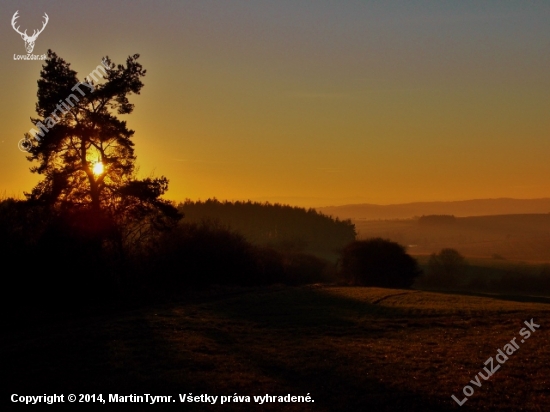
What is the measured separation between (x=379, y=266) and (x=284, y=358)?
198 ft

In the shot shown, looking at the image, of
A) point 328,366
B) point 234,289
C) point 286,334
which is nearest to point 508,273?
point 234,289

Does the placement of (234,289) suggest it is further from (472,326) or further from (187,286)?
(472,326)

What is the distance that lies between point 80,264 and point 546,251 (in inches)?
6752

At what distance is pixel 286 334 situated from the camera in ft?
84.8

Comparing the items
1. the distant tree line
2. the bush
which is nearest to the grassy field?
the distant tree line

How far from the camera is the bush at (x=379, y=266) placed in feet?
256

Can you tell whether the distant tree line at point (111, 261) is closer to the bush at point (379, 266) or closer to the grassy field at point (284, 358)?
the grassy field at point (284, 358)

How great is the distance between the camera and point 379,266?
258 ft

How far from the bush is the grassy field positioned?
1754 inches

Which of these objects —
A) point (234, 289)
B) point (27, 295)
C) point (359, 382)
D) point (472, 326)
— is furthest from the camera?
point (234, 289)

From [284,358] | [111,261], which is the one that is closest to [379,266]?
[111,261]

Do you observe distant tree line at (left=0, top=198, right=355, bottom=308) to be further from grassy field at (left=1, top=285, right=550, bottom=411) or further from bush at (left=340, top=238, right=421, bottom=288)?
bush at (left=340, top=238, right=421, bottom=288)

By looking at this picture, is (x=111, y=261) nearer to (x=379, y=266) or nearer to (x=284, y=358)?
(x=284, y=358)

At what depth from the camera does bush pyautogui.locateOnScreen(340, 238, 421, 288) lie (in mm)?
78125
